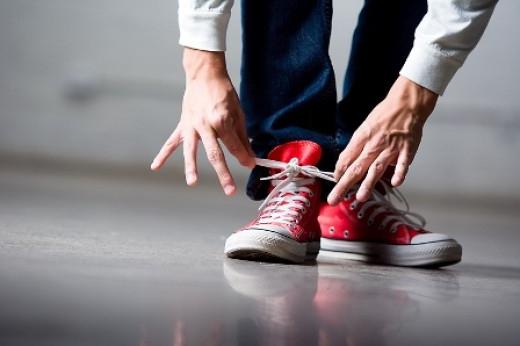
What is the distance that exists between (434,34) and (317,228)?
34 cm

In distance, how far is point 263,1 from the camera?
59.7 inches

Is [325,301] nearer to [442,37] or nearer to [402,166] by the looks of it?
[402,166]

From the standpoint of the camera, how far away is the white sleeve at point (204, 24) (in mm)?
1389

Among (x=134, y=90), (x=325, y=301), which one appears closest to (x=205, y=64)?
(x=325, y=301)

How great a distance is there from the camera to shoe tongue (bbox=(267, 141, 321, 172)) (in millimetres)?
1445

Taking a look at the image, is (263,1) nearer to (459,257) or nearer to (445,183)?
(459,257)

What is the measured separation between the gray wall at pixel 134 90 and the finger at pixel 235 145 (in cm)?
226

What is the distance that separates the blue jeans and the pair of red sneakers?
1.9 inches

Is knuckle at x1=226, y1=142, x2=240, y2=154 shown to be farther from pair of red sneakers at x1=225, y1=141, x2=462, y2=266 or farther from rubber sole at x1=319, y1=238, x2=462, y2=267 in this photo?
rubber sole at x1=319, y1=238, x2=462, y2=267

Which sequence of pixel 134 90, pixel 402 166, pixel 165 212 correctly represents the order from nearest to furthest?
pixel 402 166 → pixel 165 212 → pixel 134 90

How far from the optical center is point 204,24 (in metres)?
1.39

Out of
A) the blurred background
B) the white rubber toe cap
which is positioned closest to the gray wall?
the blurred background

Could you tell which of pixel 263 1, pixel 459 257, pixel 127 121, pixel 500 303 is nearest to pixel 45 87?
pixel 127 121

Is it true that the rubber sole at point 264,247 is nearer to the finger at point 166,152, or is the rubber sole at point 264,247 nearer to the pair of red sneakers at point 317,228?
the pair of red sneakers at point 317,228
